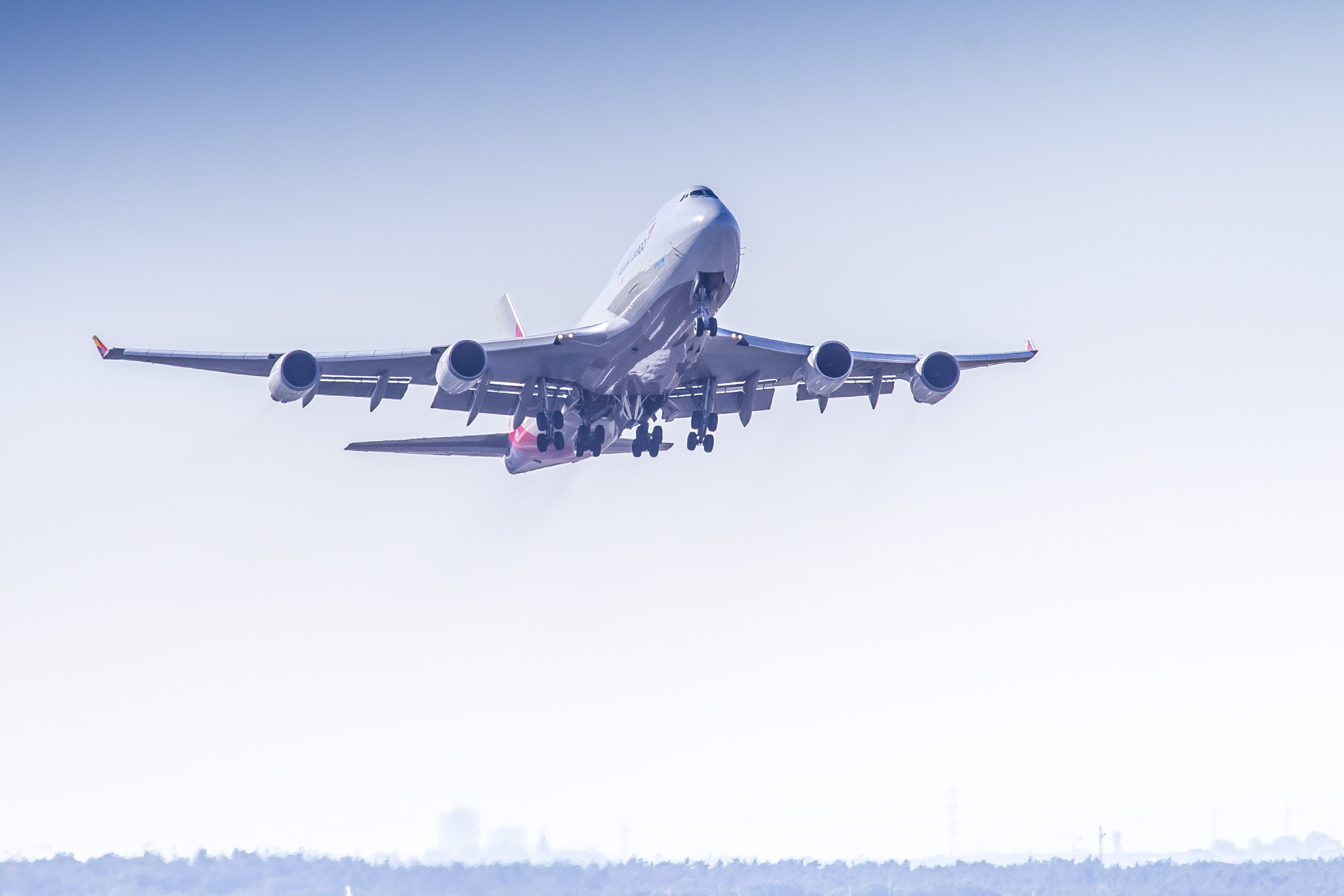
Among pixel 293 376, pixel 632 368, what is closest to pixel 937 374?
pixel 632 368

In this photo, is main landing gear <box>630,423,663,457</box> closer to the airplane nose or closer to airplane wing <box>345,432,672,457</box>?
airplane wing <box>345,432,672,457</box>

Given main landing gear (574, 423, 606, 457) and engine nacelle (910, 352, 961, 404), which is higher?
engine nacelle (910, 352, 961, 404)

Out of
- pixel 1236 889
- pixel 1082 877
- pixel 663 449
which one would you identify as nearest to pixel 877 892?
pixel 1082 877

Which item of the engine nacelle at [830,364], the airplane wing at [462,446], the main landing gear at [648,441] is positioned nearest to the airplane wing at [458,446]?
the airplane wing at [462,446]

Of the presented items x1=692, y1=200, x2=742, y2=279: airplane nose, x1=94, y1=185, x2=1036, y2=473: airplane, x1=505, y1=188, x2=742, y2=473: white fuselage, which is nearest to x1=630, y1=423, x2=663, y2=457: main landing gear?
x1=94, y1=185, x2=1036, y2=473: airplane

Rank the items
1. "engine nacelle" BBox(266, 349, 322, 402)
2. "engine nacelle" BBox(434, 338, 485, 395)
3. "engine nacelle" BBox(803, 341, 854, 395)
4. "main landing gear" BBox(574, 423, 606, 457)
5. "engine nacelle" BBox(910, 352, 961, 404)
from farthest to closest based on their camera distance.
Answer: "main landing gear" BBox(574, 423, 606, 457) → "engine nacelle" BBox(910, 352, 961, 404) → "engine nacelle" BBox(803, 341, 854, 395) → "engine nacelle" BBox(434, 338, 485, 395) → "engine nacelle" BBox(266, 349, 322, 402)

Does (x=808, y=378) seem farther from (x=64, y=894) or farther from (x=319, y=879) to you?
(x=64, y=894)

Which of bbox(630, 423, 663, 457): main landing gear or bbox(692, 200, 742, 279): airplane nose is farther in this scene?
bbox(630, 423, 663, 457): main landing gear
